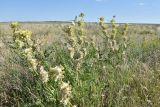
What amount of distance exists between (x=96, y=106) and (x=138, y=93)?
25.3 inches

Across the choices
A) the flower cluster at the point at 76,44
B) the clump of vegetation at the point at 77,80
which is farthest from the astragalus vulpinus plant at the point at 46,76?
the flower cluster at the point at 76,44

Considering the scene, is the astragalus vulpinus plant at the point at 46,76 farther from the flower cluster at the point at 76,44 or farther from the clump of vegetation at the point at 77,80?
the flower cluster at the point at 76,44

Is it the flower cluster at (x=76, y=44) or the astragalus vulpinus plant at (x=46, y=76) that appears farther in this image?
the flower cluster at (x=76, y=44)

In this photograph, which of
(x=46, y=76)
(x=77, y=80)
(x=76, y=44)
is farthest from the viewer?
(x=76, y=44)

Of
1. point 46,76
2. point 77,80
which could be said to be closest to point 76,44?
point 77,80

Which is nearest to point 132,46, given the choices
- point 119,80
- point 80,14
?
point 80,14

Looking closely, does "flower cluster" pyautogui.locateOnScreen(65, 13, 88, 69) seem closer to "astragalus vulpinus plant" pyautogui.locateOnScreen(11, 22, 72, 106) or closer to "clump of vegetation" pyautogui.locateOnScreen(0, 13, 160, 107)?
"clump of vegetation" pyautogui.locateOnScreen(0, 13, 160, 107)

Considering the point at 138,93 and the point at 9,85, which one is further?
the point at 9,85

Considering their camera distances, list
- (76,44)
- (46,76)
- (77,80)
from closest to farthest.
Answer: (46,76), (77,80), (76,44)

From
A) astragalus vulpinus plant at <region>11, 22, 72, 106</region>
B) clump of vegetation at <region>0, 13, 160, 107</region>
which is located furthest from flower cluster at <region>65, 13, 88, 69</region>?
astragalus vulpinus plant at <region>11, 22, 72, 106</region>

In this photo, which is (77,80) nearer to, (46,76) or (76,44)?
(76,44)

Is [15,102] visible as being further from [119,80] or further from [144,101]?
[144,101]

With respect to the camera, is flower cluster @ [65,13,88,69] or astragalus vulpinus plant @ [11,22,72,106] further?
flower cluster @ [65,13,88,69]

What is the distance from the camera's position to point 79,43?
4.99m
